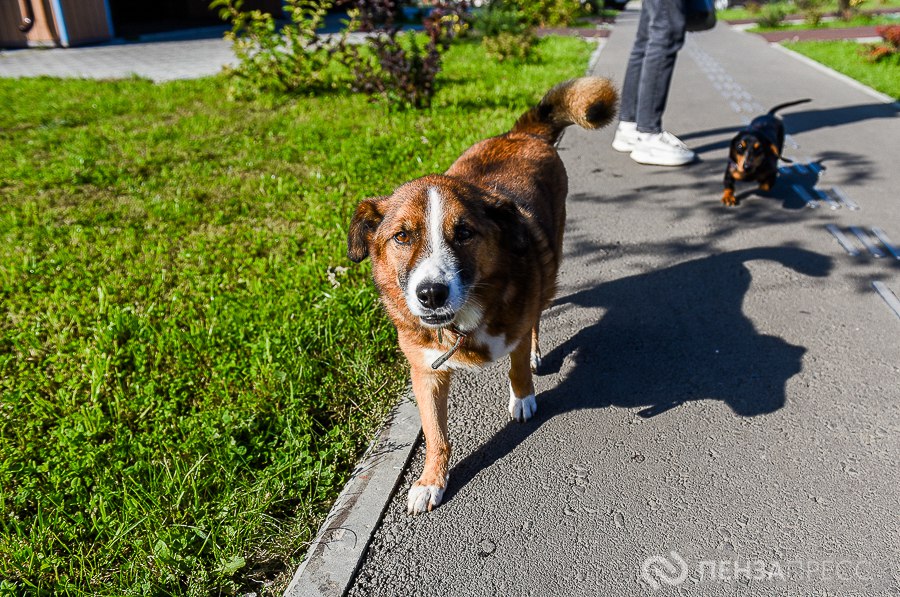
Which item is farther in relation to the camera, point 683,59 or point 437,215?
point 683,59

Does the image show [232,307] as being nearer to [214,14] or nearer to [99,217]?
[99,217]

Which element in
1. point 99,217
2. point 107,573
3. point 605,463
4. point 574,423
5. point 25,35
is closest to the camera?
point 107,573

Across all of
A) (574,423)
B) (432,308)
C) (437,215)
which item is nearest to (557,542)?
(574,423)

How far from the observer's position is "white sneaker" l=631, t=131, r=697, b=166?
700 cm

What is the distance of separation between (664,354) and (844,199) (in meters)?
3.58

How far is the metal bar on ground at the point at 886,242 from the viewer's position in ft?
16.0

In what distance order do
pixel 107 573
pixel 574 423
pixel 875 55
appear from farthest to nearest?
1. pixel 875 55
2. pixel 574 423
3. pixel 107 573

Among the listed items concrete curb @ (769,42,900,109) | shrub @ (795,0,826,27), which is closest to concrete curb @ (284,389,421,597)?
concrete curb @ (769,42,900,109)

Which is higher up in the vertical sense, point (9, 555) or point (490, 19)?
point (490, 19)

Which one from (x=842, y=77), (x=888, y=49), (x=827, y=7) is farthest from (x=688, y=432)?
(x=827, y=7)

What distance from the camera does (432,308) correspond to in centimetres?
245

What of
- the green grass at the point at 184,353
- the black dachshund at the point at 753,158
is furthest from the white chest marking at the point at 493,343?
the black dachshund at the point at 753,158

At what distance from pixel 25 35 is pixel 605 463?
21167 mm

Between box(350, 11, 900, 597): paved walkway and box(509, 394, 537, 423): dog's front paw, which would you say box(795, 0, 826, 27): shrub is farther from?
box(509, 394, 537, 423): dog's front paw
